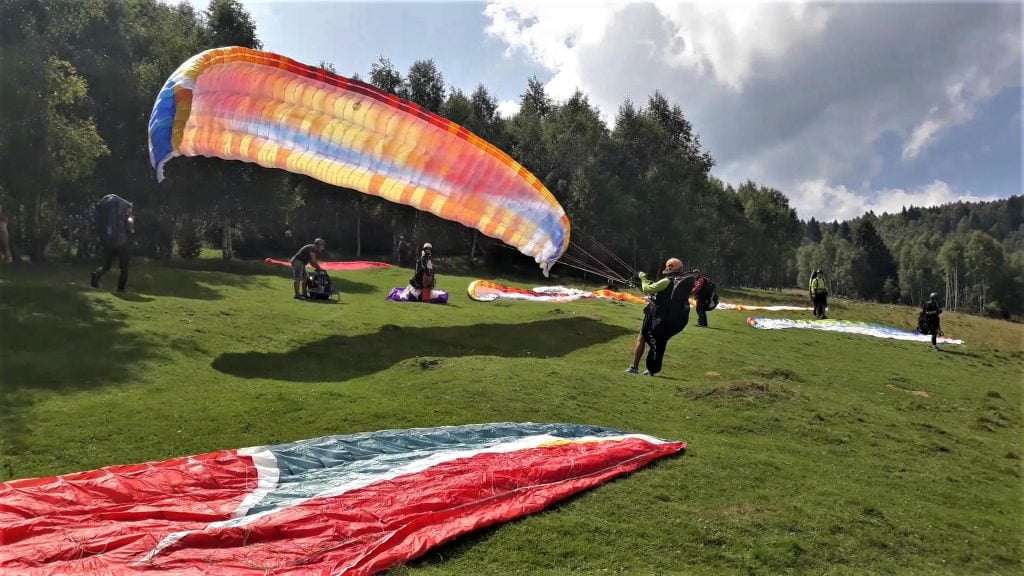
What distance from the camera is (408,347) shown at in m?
12.9

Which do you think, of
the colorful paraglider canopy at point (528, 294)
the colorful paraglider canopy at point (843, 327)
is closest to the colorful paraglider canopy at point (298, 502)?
the colorful paraglider canopy at point (528, 294)

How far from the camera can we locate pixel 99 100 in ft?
85.7

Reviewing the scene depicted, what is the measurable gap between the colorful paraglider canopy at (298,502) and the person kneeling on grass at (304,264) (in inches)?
442

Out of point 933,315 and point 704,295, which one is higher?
point 704,295

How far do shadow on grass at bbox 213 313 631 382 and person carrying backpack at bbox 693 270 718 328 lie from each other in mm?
2921

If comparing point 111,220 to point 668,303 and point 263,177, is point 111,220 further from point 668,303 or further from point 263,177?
point 263,177

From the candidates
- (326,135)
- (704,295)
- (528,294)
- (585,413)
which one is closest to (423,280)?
(528,294)

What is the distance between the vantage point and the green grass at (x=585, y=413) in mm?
5305

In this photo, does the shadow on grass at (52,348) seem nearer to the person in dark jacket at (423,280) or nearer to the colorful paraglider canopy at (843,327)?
the person in dark jacket at (423,280)

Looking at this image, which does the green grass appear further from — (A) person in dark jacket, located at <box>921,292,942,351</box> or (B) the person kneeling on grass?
(A) person in dark jacket, located at <box>921,292,942,351</box>

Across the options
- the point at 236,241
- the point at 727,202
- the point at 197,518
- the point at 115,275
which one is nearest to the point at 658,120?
the point at 727,202

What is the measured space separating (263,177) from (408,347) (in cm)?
2383

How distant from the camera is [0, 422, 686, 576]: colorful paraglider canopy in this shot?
14.7 ft

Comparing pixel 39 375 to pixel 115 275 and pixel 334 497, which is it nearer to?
pixel 334 497
